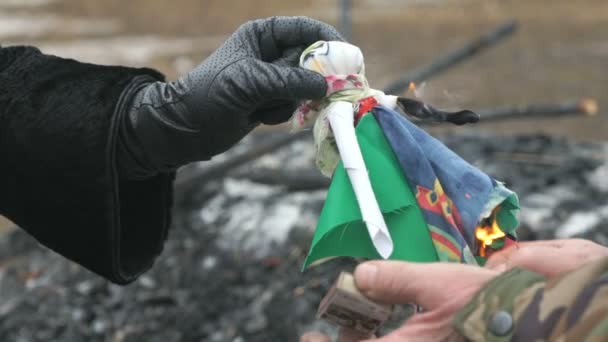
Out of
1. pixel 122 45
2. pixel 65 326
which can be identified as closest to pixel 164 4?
pixel 122 45

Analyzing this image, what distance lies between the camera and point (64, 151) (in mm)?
1688

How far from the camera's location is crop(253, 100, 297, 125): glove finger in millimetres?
1848

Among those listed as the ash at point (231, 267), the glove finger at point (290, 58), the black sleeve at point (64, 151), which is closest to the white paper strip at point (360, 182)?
the glove finger at point (290, 58)

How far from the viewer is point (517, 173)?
412cm

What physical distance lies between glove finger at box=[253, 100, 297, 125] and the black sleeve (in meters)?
0.33

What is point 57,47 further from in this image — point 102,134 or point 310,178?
point 102,134

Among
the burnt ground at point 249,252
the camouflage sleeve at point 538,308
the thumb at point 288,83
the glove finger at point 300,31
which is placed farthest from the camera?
the burnt ground at point 249,252

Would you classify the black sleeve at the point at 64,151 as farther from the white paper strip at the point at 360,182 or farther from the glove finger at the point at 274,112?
the white paper strip at the point at 360,182

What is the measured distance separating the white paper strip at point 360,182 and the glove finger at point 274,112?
0.30m

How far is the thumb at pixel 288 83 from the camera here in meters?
1.66

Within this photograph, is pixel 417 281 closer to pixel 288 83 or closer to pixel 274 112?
pixel 288 83

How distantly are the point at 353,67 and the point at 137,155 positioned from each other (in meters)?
0.61

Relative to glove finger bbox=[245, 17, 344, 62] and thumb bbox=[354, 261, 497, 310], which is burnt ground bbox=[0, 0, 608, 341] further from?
thumb bbox=[354, 261, 497, 310]

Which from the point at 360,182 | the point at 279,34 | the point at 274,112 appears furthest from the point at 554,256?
the point at 279,34
